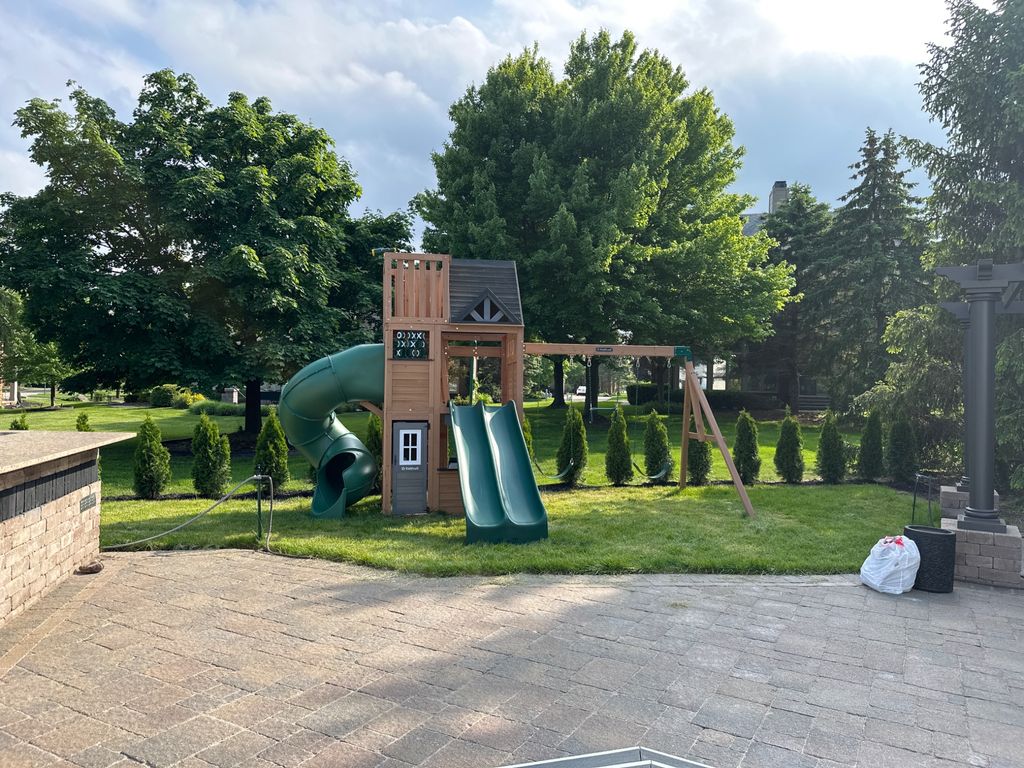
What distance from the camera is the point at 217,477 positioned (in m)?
12.3

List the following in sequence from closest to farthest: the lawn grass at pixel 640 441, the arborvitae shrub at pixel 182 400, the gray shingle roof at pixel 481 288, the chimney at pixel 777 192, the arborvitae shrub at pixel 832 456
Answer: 1. the gray shingle roof at pixel 481 288
2. the arborvitae shrub at pixel 832 456
3. the lawn grass at pixel 640 441
4. the arborvitae shrub at pixel 182 400
5. the chimney at pixel 777 192

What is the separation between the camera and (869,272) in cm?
2595

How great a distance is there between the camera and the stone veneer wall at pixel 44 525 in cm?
552

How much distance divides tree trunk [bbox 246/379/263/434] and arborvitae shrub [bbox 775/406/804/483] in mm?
15247

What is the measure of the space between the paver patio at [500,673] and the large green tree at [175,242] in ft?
39.5

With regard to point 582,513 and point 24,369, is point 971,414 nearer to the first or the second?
point 582,513

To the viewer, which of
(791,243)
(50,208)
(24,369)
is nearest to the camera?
(50,208)

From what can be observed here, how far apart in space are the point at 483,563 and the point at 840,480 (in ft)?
32.7

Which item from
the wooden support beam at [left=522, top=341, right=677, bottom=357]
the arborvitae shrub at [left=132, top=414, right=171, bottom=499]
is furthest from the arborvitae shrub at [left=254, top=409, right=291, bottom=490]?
the wooden support beam at [left=522, top=341, right=677, bottom=357]

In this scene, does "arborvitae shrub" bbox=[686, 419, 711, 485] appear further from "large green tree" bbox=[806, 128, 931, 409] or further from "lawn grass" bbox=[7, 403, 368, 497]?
"large green tree" bbox=[806, 128, 931, 409]

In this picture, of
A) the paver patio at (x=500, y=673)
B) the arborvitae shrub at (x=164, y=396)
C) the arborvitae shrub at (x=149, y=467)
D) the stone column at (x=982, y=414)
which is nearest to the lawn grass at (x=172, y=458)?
the arborvitae shrub at (x=149, y=467)

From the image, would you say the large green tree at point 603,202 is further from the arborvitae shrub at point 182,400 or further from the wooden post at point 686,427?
the arborvitae shrub at point 182,400

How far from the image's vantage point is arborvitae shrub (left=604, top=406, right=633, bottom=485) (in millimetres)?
14008

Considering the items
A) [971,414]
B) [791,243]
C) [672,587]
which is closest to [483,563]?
A: [672,587]
